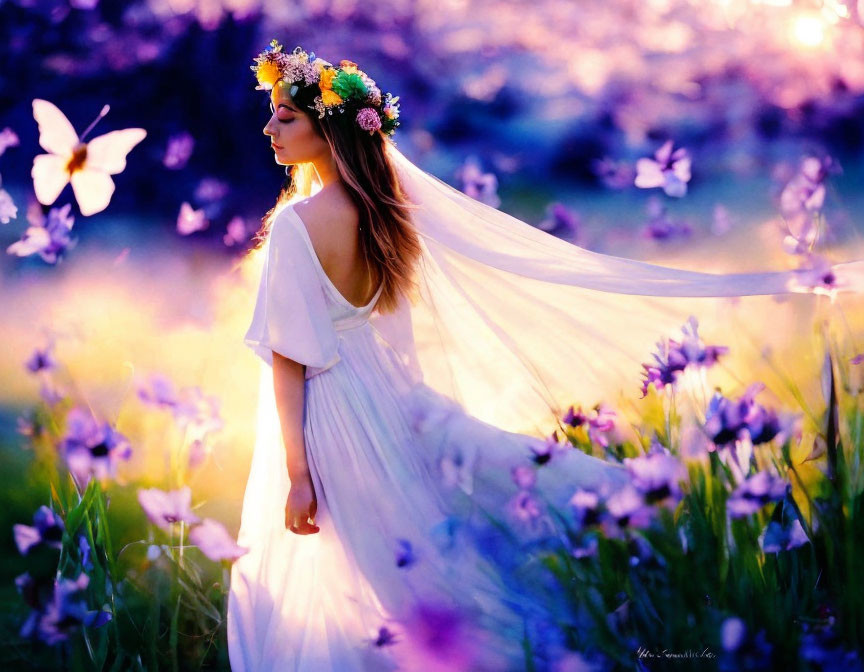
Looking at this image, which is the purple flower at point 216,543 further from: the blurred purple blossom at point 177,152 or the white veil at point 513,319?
the blurred purple blossom at point 177,152

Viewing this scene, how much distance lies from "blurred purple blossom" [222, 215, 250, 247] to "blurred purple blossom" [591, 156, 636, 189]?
0.82 metres

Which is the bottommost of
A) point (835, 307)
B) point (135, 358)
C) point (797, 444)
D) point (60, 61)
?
point (797, 444)

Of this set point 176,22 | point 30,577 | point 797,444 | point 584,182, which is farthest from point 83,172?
point 797,444

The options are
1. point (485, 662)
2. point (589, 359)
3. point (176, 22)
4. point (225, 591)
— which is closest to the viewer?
point (485, 662)

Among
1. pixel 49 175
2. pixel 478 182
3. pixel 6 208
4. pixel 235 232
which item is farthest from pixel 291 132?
pixel 6 208

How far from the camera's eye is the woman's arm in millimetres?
1420

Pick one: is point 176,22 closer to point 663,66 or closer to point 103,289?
point 103,289

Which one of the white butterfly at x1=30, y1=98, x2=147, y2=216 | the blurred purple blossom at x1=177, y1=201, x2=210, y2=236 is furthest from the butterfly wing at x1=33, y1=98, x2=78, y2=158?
the blurred purple blossom at x1=177, y1=201, x2=210, y2=236

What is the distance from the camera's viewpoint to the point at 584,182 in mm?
1877

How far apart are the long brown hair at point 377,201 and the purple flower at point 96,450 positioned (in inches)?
23.3

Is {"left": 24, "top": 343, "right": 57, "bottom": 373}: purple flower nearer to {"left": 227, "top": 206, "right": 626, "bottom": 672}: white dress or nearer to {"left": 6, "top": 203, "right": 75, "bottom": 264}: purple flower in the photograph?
{"left": 6, "top": 203, "right": 75, "bottom": 264}: purple flower

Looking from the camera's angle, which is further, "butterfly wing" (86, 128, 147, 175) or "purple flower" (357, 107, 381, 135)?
"butterfly wing" (86, 128, 147, 175)

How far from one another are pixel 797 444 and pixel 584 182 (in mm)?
732

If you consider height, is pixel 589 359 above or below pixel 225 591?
above
